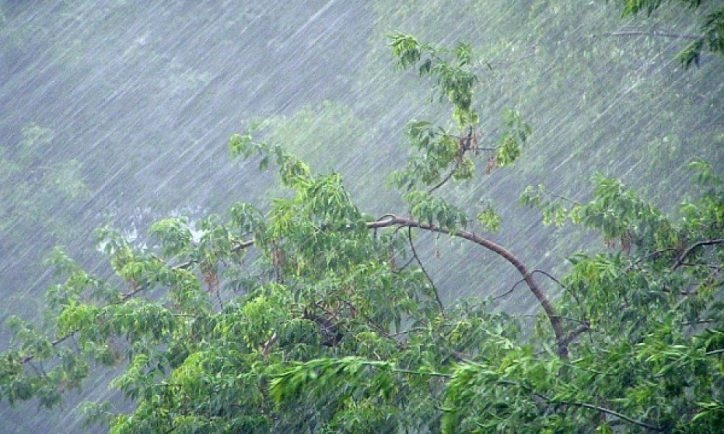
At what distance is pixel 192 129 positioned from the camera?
18.3 meters

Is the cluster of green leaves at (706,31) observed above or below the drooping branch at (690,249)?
above

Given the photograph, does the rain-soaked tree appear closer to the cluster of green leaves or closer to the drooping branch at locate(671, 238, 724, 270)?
the drooping branch at locate(671, 238, 724, 270)

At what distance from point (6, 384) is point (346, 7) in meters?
13.6

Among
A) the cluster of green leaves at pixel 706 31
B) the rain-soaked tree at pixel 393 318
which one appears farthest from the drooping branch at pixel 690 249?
the cluster of green leaves at pixel 706 31

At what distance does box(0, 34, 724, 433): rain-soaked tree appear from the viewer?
12.5ft

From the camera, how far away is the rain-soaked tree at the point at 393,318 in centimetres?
382

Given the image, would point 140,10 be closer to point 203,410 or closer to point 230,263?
point 230,263

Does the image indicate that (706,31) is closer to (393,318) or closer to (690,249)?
(690,249)

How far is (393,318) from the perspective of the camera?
551 centimetres

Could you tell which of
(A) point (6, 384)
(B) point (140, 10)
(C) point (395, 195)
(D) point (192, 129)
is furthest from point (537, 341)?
(B) point (140, 10)

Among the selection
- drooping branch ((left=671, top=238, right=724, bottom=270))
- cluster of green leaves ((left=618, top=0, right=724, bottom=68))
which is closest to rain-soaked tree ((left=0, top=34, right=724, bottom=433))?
drooping branch ((left=671, top=238, right=724, bottom=270))

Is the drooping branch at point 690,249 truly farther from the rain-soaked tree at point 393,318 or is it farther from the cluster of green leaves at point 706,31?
the cluster of green leaves at point 706,31

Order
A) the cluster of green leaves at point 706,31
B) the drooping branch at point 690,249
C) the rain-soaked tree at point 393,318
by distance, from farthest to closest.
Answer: the drooping branch at point 690,249 → the cluster of green leaves at point 706,31 → the rain-soaked tree at point 393,318

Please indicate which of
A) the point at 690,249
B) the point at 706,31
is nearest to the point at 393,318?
the point at 690,249
